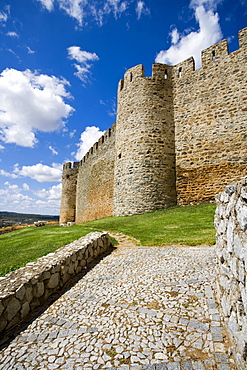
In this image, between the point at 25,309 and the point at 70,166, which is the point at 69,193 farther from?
the point at 25,309

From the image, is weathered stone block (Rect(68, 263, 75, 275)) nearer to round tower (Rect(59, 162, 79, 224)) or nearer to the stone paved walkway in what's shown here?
the stone paved walkway

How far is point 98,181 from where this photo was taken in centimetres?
2327

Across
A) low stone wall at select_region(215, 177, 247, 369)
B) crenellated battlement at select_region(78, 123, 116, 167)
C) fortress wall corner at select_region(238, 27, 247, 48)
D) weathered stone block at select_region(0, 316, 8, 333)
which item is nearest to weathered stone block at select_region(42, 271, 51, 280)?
weathered stone block at select_region(0, 316, 8, 333)

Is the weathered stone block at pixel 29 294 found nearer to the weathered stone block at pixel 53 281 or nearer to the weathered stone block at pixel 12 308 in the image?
the weathered stone block at pixel 12 308

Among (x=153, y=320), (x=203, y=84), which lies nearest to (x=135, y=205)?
(x=203, y=84)

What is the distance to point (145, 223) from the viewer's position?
10812 millimetres

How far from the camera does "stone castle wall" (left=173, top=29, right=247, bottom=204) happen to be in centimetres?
1293

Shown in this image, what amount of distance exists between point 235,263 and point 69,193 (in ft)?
110

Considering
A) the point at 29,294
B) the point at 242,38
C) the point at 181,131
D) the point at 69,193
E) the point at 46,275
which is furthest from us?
the point at 69,193

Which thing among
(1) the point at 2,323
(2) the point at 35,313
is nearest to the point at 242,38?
(2) the point at 35,313

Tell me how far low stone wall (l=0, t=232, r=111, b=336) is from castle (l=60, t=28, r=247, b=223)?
9.48 meters

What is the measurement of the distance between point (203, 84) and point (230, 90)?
1.87 meters

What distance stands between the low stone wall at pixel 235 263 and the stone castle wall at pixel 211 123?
11082 millimetres

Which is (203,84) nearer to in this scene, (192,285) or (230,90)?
(230,90)
